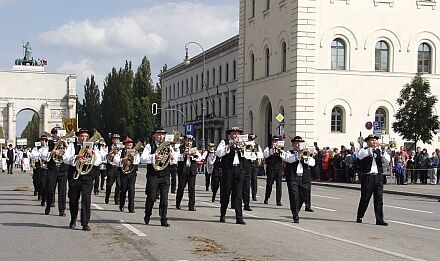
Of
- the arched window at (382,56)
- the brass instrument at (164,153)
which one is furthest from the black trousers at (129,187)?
the arched window at (382,56)

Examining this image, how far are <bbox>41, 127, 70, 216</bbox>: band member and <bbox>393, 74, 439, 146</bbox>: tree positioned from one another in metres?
24.5

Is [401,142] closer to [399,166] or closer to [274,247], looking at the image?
[399,166]

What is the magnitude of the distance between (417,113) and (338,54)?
10.7m

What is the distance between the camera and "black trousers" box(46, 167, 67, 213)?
1736cm

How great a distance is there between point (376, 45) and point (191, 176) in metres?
31.9

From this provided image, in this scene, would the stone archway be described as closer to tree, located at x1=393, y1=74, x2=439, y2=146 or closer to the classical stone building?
the classical stone building

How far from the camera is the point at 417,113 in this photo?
38844 mm

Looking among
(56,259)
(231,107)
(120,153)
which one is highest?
(231,107)

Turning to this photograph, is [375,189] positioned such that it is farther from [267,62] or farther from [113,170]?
[267,62]

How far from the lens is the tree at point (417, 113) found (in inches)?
1527

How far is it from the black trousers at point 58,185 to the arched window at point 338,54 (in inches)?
1271

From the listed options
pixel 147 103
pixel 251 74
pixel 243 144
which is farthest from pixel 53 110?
pixel 243 144

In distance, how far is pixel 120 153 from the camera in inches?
812

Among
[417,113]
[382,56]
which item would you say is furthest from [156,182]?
[382,56]
